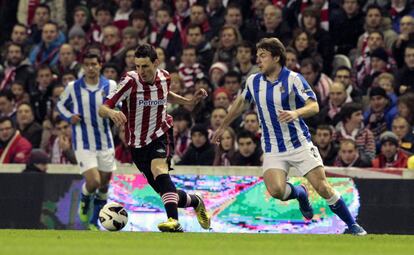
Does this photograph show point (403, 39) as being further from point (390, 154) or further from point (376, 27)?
point (390, 154)

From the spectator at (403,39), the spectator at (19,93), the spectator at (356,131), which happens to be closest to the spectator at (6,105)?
the spectator at (19,93)

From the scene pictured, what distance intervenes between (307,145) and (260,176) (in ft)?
11.3

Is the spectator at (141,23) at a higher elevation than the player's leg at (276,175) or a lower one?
higher

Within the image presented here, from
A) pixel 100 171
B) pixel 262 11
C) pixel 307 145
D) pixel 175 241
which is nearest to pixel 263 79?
pixel 307 145

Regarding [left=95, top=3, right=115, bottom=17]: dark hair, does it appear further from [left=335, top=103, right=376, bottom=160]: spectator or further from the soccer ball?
the soccer ball

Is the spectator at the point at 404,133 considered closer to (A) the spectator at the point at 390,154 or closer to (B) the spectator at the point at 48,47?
(A) the spectator at the point at 390,154

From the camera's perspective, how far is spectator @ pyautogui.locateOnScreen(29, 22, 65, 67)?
24.6m

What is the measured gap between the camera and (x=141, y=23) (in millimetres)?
23906

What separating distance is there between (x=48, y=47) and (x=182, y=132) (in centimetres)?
454

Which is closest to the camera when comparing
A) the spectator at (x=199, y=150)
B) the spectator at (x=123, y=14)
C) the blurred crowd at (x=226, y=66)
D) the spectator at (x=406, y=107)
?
the spectator at (x=406, y=107)

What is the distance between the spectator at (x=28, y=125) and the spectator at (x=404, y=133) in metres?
5.94

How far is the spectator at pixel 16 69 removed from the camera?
24062 mm

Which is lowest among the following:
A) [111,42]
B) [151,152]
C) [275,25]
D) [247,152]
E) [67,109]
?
[247,152]

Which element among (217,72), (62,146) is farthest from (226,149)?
(62,146)
